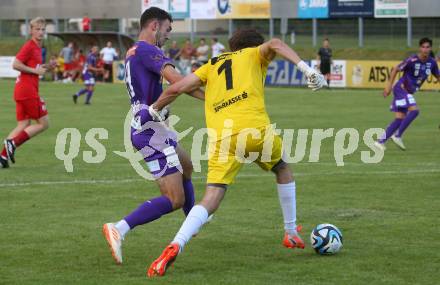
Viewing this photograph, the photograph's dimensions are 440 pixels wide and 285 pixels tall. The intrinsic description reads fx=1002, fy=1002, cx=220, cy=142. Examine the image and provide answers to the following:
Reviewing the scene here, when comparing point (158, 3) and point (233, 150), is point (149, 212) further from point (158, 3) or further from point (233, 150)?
point (158, 3)

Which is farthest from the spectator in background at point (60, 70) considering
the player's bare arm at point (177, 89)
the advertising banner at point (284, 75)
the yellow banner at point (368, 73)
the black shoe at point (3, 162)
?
the player's bare arm at point (177, 89)

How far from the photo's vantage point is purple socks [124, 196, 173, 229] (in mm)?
8664

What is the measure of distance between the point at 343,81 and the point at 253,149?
3440cm

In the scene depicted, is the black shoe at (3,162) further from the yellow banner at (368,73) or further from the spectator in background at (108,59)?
the spectator in background at (108,59)

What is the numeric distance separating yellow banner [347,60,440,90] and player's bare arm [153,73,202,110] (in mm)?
32442

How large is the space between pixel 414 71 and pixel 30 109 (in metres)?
7.73

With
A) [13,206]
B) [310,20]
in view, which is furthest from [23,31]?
[13,206]

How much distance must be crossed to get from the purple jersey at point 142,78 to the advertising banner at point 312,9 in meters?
37.9

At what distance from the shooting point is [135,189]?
43.5ft

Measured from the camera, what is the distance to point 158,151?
878cm

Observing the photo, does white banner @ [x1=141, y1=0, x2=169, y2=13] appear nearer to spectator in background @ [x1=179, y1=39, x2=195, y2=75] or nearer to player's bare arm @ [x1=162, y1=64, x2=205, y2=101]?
spectator in background @ [x1=179, y1=39, x2=195, y2=75]

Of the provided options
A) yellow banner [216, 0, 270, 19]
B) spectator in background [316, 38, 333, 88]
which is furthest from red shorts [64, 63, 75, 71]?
spectator in background [316, 38, 333, 88]

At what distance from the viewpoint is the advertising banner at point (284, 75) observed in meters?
42.9

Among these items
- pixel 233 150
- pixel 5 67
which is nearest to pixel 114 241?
pixel 233 150
